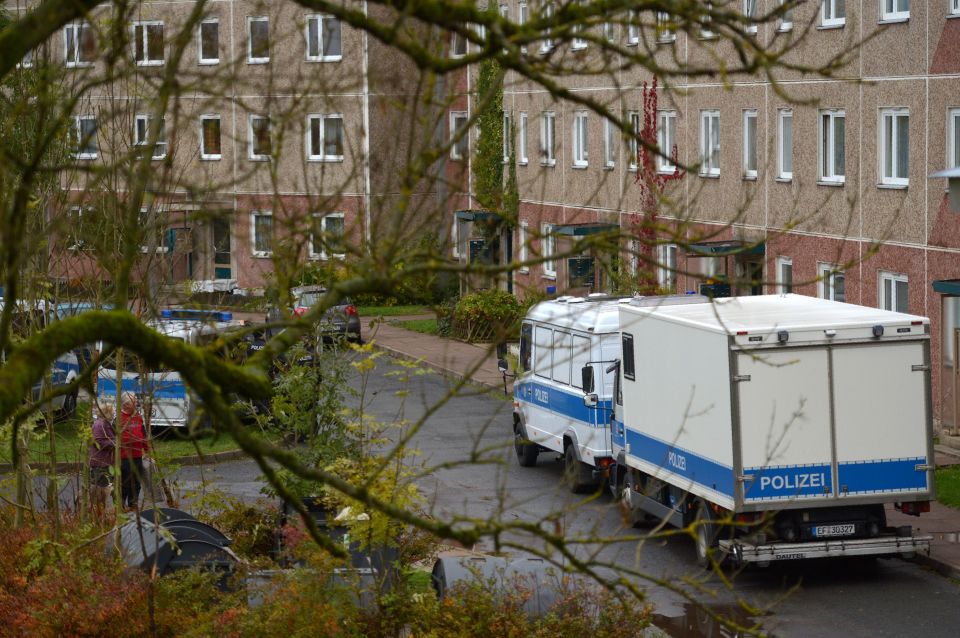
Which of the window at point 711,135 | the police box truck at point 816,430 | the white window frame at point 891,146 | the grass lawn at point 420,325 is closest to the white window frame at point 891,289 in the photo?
the white window frame at point 891,146

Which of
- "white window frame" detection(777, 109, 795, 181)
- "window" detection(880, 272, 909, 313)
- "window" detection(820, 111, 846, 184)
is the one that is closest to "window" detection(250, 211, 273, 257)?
"window" detection(880, 272, 909, 313)

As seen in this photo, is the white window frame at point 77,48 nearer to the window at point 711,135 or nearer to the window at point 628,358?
the window at point 628,358

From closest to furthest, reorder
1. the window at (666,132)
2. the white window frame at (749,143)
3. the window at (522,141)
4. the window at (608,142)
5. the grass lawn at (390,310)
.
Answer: the white window frame at (749,143), the window at (666,132), the window at (608,142), the window at (522,141), the grass lawn at (390,310)

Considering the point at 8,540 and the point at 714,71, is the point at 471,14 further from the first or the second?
the point at 8,540

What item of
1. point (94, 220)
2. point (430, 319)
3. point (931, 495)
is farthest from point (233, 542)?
point (430, 319)

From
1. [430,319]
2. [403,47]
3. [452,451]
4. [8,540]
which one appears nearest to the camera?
[403,47]

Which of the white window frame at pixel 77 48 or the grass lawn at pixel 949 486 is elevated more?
the white window frame at pixel 77 48

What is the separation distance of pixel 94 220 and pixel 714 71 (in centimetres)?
846

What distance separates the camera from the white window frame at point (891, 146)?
2436 cm

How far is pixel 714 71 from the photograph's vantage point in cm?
657

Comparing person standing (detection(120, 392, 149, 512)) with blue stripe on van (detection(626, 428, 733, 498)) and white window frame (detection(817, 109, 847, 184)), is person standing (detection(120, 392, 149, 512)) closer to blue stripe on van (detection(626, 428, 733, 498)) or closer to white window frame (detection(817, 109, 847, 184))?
blue stripe on van (detection(626, 428, 733, 498))

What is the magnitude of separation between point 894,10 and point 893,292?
482cm

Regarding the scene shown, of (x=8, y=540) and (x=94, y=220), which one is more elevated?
(x=94, y=220)

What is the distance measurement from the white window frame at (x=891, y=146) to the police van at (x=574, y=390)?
6.92 metres
